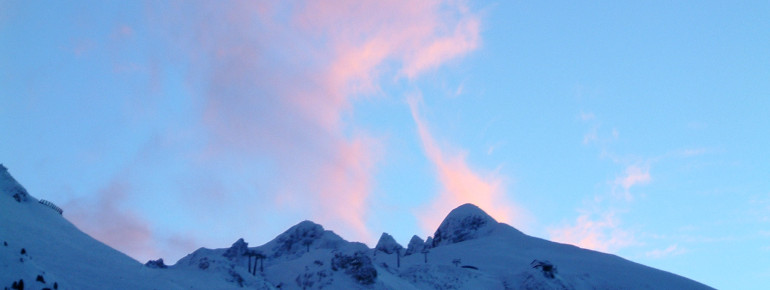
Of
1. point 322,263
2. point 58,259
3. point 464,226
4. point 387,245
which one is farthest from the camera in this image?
point 464,226

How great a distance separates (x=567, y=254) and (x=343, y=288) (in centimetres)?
4288

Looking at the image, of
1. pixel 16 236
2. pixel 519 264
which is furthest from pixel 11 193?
pixel 519 264

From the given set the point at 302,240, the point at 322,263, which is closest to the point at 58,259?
the point at 322,263

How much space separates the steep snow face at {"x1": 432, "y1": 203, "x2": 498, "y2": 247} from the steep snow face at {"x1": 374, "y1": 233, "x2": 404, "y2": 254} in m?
9.10

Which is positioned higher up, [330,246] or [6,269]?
[330,246]

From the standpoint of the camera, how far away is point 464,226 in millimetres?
107250

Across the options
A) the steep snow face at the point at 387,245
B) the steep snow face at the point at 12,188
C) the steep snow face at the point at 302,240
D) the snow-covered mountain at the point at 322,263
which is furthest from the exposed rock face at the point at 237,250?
the steep snow face at the point at 12,188

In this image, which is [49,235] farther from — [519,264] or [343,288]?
[519,264]

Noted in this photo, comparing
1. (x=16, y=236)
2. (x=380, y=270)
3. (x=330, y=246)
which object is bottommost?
(x=16, y=236)

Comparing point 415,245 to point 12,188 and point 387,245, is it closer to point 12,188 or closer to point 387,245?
point 387,245

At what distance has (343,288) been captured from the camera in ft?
169

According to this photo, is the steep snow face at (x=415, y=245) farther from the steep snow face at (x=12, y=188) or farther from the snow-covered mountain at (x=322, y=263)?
the steep snow face at (x=12, y=188)

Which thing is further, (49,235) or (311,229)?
(311,229)

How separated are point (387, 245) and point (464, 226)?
14306mm
